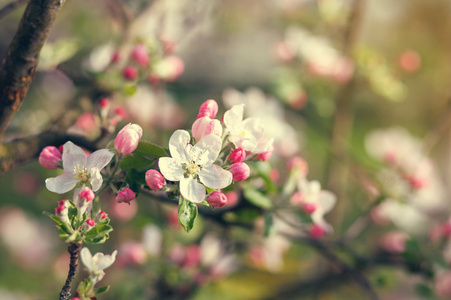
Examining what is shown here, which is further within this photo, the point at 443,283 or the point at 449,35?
the point at 449,35

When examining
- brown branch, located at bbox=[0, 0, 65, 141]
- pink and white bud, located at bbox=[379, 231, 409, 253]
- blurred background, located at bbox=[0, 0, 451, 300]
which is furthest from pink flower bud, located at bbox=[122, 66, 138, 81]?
pink and white bud, located at bbox=[379, 231, 409, 253]

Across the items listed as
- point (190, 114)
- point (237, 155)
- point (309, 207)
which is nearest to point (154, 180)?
point (237, 155)

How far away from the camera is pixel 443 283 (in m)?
1.58

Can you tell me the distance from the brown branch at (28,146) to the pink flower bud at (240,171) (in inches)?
10.0

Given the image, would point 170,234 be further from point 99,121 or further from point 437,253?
point 437,253

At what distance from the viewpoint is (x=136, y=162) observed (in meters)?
0.68

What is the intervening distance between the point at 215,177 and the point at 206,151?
0.04m

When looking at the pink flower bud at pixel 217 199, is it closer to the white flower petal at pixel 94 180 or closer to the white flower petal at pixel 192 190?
the white flower petal at pixel 192 190

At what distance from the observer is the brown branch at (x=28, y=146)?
736 millimetres

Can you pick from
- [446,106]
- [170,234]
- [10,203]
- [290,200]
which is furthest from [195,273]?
[10,203]

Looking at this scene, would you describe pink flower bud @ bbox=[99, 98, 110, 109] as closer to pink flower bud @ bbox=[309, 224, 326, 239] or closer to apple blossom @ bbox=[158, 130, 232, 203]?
apple blossom @ bbox=[158, 130, 232, 203]

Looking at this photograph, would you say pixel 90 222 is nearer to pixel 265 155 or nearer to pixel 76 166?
pixel 76 166

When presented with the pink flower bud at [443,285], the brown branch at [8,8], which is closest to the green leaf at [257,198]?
the brown branch at [8,8]

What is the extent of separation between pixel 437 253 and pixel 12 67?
1157 mm
